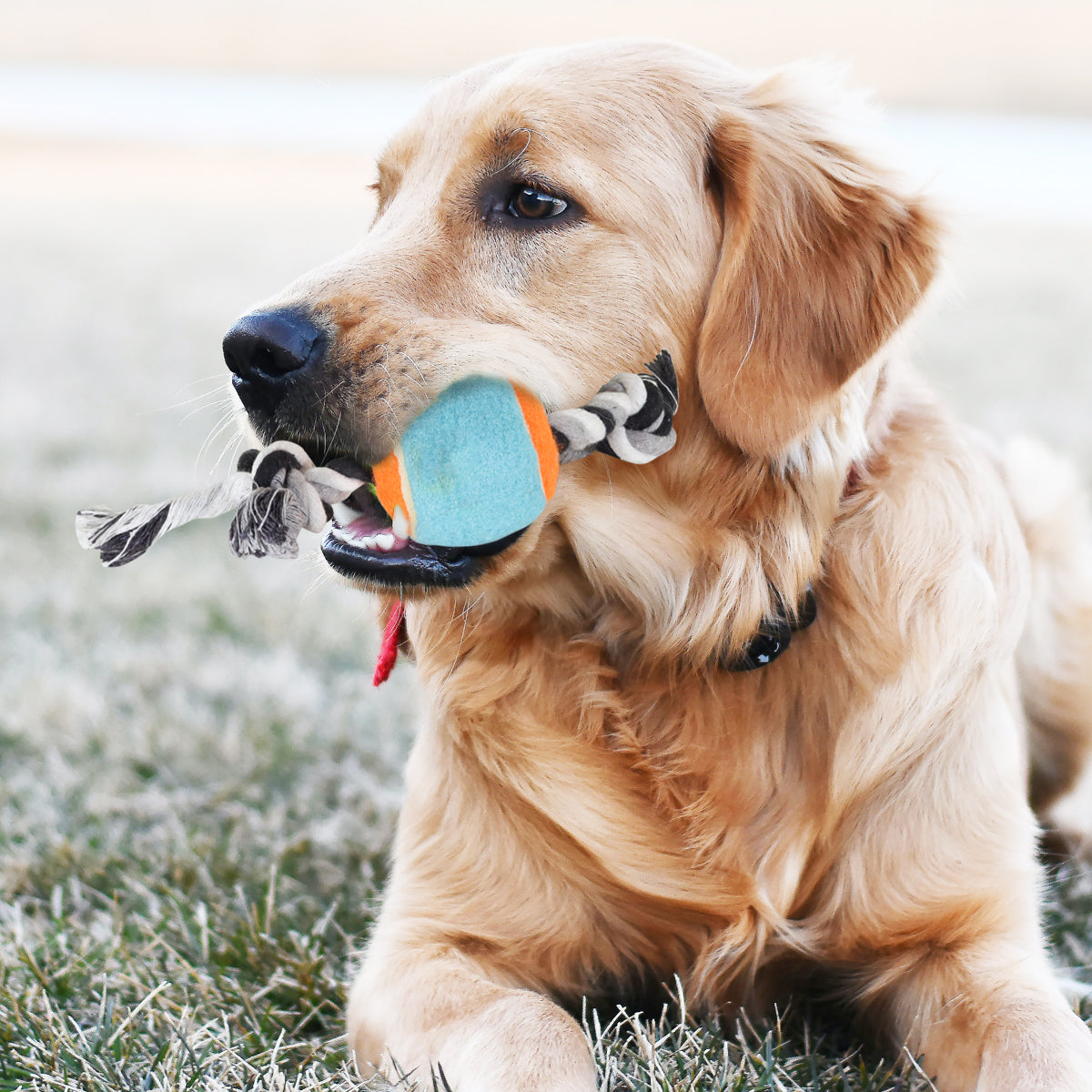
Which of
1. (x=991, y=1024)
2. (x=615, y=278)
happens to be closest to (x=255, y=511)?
(x=615, y=278)

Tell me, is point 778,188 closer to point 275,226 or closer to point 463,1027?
point 463,1027

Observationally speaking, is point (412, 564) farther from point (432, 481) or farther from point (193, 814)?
point (193, 814)

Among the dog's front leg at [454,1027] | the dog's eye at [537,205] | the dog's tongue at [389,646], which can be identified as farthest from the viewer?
the dog's tongue at [389,646]

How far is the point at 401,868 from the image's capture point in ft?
7.76

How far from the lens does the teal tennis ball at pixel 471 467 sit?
2.03m

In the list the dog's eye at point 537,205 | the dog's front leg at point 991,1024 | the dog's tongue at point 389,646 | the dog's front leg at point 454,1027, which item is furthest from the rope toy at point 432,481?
the dog's front leg at point 991,1024

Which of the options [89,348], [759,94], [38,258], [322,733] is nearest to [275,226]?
[38,258]

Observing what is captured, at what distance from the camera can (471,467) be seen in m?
2.03

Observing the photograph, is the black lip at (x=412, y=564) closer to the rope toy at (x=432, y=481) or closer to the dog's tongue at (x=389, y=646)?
the rope toy at (x=432, y=481)

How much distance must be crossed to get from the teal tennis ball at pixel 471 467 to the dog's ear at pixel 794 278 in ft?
1.08

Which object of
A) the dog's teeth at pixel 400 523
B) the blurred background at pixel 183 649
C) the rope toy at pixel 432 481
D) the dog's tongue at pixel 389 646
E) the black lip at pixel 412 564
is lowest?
the blurred background at pixel 183 649

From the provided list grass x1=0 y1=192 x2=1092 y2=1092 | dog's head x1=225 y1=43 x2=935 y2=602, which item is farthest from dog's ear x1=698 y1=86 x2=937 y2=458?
grass x1=0 y1=192 x2=1092 y2=1092

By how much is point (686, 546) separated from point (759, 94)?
830mm

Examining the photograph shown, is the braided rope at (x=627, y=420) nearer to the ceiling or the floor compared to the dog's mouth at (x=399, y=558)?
nearer to the ceiling
